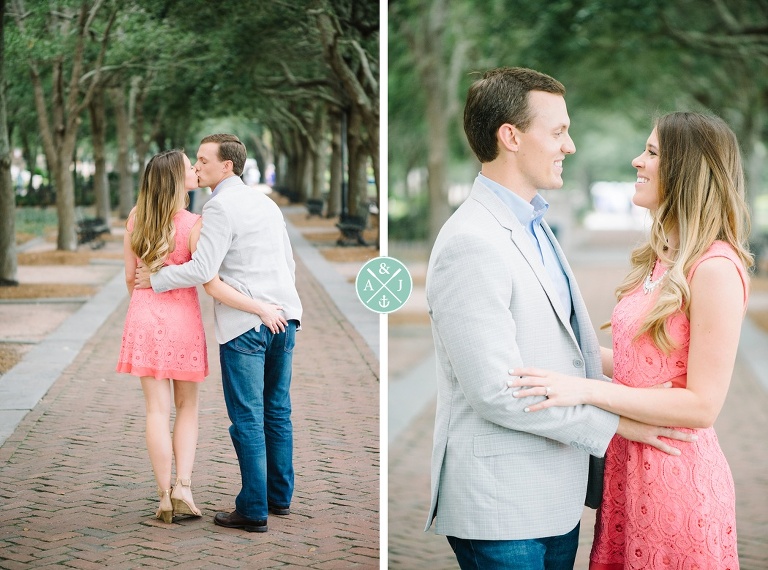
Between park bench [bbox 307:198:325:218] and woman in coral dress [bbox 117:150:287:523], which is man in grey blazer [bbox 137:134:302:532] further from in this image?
park bench [bbox 307:198:325:218]

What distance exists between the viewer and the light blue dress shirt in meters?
2.37

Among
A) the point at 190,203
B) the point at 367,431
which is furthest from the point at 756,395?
the point at 190,203

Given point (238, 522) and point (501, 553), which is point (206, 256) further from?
point (501, 553)

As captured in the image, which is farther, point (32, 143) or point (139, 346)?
point (32, 143)

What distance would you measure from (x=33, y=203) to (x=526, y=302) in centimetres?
207

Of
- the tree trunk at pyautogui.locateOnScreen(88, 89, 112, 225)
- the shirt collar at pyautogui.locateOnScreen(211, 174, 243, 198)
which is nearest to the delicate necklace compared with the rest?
the shirt collar at pyautogui.locateOnScreen(211, 174, 243, 198)

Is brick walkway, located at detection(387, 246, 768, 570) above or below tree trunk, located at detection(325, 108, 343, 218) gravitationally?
below

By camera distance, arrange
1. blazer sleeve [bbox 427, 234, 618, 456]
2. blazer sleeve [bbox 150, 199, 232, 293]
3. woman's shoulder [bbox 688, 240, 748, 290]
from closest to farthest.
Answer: blazer sleeve [bbox 427, 234, 618, 456]
woman's shoulder [bbox 688, 240, 748, 290]
blazer sleeve [bbox 150, 199, 232, 293]

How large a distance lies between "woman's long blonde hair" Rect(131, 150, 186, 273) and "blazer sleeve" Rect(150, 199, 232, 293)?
64 mm

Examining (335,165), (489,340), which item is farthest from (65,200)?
(489,340)

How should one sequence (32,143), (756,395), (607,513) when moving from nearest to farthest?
(607,513) < (32,143) < (756,395)

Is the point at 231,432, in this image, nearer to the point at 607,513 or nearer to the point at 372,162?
the point at 372,162

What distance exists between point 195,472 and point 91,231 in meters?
0.91

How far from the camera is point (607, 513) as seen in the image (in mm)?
2566
